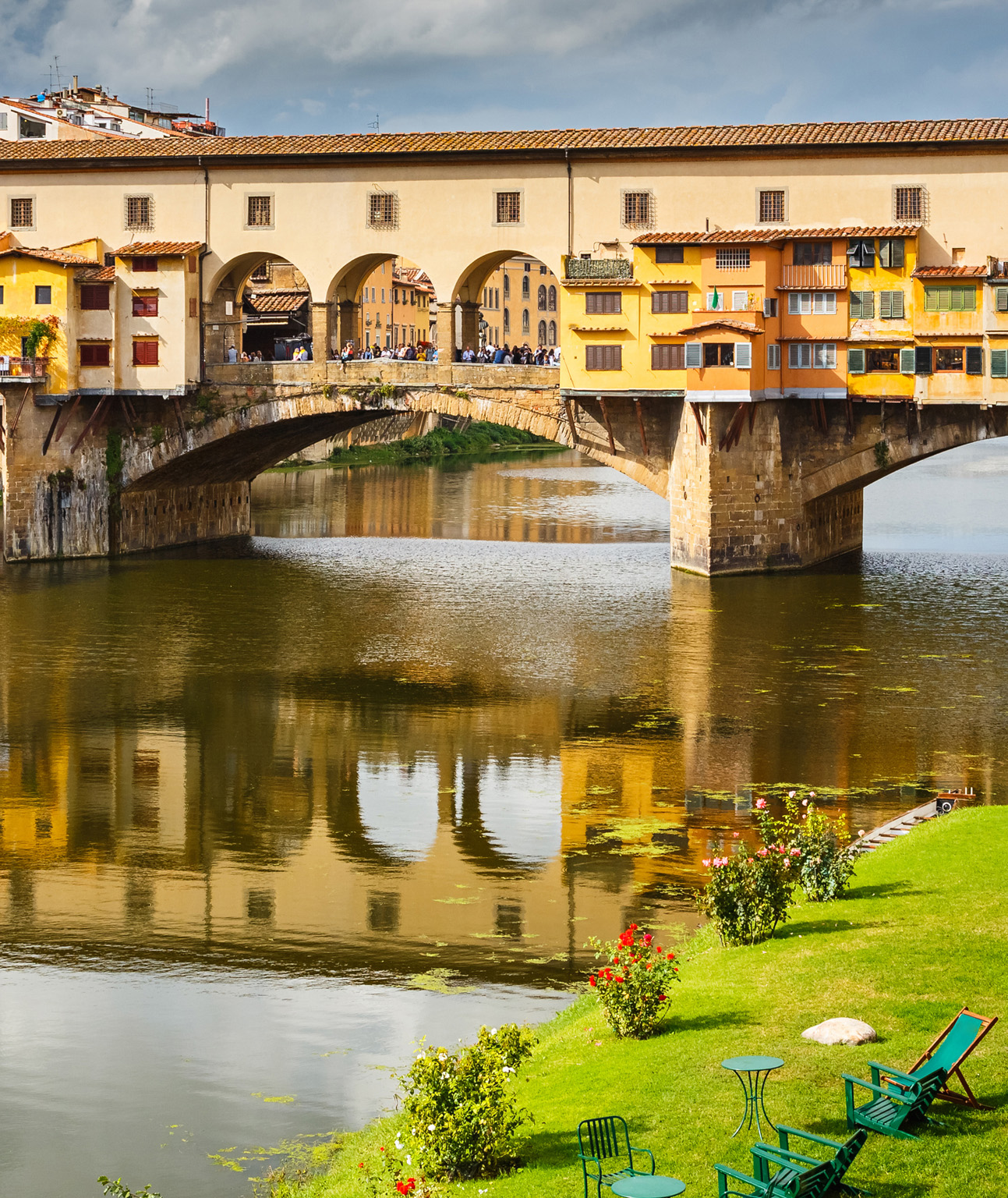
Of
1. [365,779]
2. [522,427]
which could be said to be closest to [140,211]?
[522,427]

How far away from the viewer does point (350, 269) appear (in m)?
56.9

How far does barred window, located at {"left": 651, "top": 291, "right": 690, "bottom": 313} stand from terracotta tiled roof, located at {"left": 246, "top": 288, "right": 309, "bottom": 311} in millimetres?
25344

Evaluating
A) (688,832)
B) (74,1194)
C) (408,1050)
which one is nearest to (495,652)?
(688,832)

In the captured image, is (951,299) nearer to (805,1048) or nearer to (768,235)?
(768,235)

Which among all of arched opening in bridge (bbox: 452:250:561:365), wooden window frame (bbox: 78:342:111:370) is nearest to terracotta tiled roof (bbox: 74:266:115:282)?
wooden window frame (bbox: 78:342:111:370)

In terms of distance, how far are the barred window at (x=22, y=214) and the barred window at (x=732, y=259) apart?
79.2 ft

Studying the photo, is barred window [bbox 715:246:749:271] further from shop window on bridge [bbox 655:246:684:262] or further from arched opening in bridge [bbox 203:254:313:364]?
arched opening in bridge [bbox 203:254:313:364]

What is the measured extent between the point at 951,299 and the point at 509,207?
46.6 feet

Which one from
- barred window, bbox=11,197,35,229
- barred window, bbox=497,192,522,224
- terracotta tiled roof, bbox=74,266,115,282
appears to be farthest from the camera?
barred window, bbox=11,197,35,229

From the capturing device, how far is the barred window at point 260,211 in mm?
55938

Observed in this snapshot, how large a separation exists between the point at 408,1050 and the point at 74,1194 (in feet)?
13.1

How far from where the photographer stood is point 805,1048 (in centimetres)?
1384

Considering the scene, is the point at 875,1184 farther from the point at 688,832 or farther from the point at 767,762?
the point at 767,762

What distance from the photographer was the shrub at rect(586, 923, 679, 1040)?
15.0 meters
